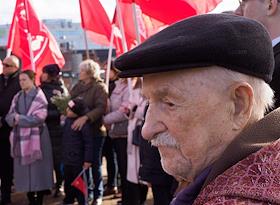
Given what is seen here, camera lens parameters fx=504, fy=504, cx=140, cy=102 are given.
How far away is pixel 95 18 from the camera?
7152 millimetres

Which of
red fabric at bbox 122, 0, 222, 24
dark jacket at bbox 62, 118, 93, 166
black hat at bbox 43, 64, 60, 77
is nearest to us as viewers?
red fabric at bbox 122, 0, 222, 24

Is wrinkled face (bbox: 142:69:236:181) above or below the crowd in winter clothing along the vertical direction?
above

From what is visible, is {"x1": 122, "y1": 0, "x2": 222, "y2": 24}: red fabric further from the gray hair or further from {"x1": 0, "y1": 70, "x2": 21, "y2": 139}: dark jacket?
the gray hair

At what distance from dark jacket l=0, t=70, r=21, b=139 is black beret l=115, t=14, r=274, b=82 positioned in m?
5.29

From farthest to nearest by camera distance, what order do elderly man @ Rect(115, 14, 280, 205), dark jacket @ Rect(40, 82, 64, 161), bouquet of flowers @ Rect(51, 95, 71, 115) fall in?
dark jacket @ Rect(40, 82, 64, 161) < bouquet of flowers @ Rect(51, 95, 71, 115) < elderly man @ Rect(115, 14, 280, 205)

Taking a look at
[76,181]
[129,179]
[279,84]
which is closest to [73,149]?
[76,181]

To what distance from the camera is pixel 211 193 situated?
3.00ft

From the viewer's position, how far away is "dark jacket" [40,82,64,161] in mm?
6062

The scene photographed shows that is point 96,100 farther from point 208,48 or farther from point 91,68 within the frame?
point 208,48

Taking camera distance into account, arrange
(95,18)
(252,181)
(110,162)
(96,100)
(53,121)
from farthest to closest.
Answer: (95,18) < (110,162) < (53,121) < (96,100) < (252,181)

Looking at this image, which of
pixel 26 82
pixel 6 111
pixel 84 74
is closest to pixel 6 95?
pixel 6 111

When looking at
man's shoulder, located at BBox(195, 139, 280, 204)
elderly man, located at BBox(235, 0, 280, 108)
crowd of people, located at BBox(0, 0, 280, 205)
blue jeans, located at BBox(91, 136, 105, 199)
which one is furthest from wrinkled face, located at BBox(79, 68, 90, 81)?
man's shoulder, located at BBox(195, 139, 280, 204)

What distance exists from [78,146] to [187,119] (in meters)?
4.18

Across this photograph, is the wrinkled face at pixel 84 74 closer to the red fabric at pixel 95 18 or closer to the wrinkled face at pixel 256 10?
the red fabric at pixel 95 18
